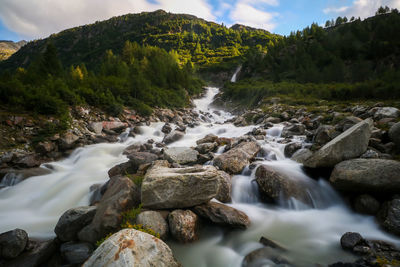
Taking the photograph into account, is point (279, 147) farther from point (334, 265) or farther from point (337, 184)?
point (334, 265)

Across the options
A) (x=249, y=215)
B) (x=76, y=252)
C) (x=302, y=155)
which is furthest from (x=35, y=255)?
(x=302, y=155)

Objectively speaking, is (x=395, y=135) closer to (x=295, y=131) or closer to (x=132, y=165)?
(x=295, y=131)

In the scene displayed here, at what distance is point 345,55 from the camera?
49.7 m

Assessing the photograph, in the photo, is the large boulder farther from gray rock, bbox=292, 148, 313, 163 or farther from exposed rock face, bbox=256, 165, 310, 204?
gray rock, bbox=292, 148, 313, 163

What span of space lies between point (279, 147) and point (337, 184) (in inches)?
152

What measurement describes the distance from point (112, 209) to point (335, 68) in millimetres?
47023

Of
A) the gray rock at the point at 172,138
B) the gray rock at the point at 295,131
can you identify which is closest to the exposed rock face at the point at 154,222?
the gray rock at the point at 295,131

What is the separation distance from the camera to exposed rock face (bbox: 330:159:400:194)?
172 inches

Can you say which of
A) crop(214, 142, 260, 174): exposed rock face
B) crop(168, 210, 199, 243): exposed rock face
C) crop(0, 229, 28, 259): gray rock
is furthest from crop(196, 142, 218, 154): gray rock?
crop(0, 229, 28, 259): gray rock

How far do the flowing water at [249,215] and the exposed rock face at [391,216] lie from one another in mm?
194

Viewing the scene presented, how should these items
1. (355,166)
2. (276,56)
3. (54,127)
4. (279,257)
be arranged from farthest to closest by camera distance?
(276,56), (54,127), (355,166), (279,257)

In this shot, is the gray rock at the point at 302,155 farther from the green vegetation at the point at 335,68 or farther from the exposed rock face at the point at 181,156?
the green vegetation at the point at 335,68

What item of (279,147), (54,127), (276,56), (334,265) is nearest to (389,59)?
(276,56)

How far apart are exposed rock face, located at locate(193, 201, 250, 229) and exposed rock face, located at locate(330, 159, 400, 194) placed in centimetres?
301
